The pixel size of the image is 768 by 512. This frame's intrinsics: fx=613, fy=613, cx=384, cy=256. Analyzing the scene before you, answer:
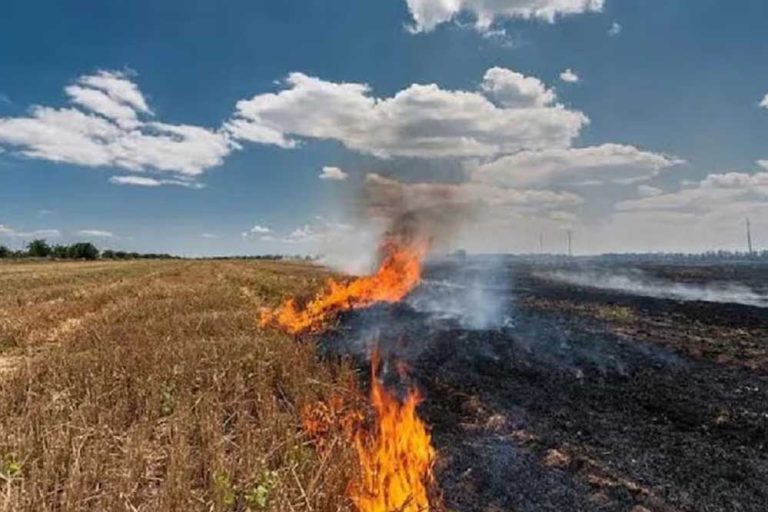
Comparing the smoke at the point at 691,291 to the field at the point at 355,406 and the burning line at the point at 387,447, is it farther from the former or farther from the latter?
the burning line at the point at 387,447

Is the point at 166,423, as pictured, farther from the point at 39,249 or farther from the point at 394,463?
the point at 39,249

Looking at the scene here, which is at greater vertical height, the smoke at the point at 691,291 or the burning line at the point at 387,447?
the burning line at the point at 387,447

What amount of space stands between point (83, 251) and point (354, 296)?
4876 inches

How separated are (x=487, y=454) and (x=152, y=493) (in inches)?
188

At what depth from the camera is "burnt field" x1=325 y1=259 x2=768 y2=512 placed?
782 cm

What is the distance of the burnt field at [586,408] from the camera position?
25.6ft

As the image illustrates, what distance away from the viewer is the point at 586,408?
11.5m

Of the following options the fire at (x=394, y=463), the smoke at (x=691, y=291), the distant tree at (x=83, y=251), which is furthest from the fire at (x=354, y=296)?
the distant tree at (x=83, y=251)

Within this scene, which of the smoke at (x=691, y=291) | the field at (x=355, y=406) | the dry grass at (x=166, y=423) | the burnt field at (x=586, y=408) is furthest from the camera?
the smoke at (x=691, y=291)

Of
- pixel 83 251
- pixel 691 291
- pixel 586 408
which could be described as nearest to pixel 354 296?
pixel 586 408

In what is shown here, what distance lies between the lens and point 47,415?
26.3 ft

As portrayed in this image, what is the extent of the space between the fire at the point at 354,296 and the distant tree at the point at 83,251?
374 feet

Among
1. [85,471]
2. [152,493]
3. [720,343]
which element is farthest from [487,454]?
[720,343]

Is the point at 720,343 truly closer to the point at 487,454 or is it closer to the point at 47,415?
the point at 487,454
